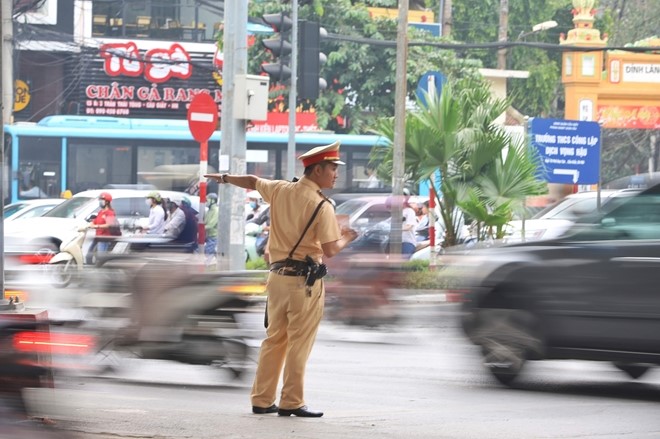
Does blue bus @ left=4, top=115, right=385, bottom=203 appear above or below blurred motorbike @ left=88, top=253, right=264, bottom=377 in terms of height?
above

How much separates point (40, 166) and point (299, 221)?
2521cm

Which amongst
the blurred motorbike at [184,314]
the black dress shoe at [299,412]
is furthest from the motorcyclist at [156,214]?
the black dress shoe at [299,412]

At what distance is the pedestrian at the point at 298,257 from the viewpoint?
24.7ft

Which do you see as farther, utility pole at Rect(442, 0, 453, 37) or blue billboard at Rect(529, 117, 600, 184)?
utility pole at Rect(442, 0, 453, 37)

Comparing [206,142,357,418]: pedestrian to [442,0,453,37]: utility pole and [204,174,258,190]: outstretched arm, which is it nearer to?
[204,174,258,190]: outstretched arm

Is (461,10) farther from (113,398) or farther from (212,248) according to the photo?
(113,398)

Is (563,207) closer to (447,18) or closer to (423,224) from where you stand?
(423,224)

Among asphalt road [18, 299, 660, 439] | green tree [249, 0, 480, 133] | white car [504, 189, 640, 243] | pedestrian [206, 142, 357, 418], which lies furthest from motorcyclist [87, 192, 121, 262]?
green tree [249, 0, 480, 133]

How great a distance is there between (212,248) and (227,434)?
14.1 meters

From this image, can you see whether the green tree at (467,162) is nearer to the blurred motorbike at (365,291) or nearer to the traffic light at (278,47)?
the traffic light at (278,47)

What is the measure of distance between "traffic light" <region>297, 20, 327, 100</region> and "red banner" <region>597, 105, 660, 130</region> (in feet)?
84.1

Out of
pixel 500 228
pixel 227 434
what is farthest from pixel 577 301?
pixel 500 228

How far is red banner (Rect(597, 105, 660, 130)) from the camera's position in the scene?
4225 centimetres

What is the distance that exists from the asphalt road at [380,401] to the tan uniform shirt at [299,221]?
3.49 feet
